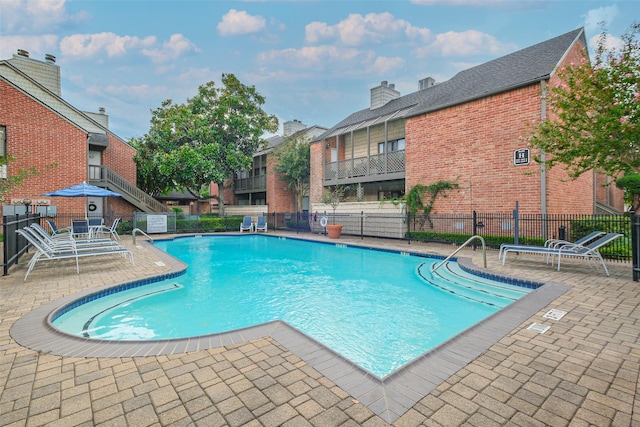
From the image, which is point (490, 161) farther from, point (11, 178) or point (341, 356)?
point (11, 178)

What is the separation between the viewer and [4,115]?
13.7 metres

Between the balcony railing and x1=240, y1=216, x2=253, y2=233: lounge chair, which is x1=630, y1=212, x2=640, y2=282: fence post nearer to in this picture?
x1=240, y1=216, x2=253, y2=233: lounge chair

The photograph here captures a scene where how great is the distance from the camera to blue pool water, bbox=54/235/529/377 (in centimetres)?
420

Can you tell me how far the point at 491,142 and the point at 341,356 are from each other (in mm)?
11620

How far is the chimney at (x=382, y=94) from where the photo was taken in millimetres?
20125

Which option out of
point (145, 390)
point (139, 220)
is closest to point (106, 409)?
point (145, 390)

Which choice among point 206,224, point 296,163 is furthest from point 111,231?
point 296,163

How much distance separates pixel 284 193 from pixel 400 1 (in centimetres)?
1473

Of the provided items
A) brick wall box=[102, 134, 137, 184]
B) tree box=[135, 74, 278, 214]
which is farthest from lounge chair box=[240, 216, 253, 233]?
brick wall box=[102, 134, 137, 184]

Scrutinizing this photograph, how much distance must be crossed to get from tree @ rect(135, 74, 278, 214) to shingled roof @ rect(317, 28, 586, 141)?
30.1 ft

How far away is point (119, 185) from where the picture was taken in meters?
18.0

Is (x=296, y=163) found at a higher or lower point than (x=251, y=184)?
higher

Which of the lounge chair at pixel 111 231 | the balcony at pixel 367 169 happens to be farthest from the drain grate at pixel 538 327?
the lounge chair at pixel 111 231

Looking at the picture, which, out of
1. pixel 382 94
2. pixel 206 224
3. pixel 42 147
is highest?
pixel 382 94
